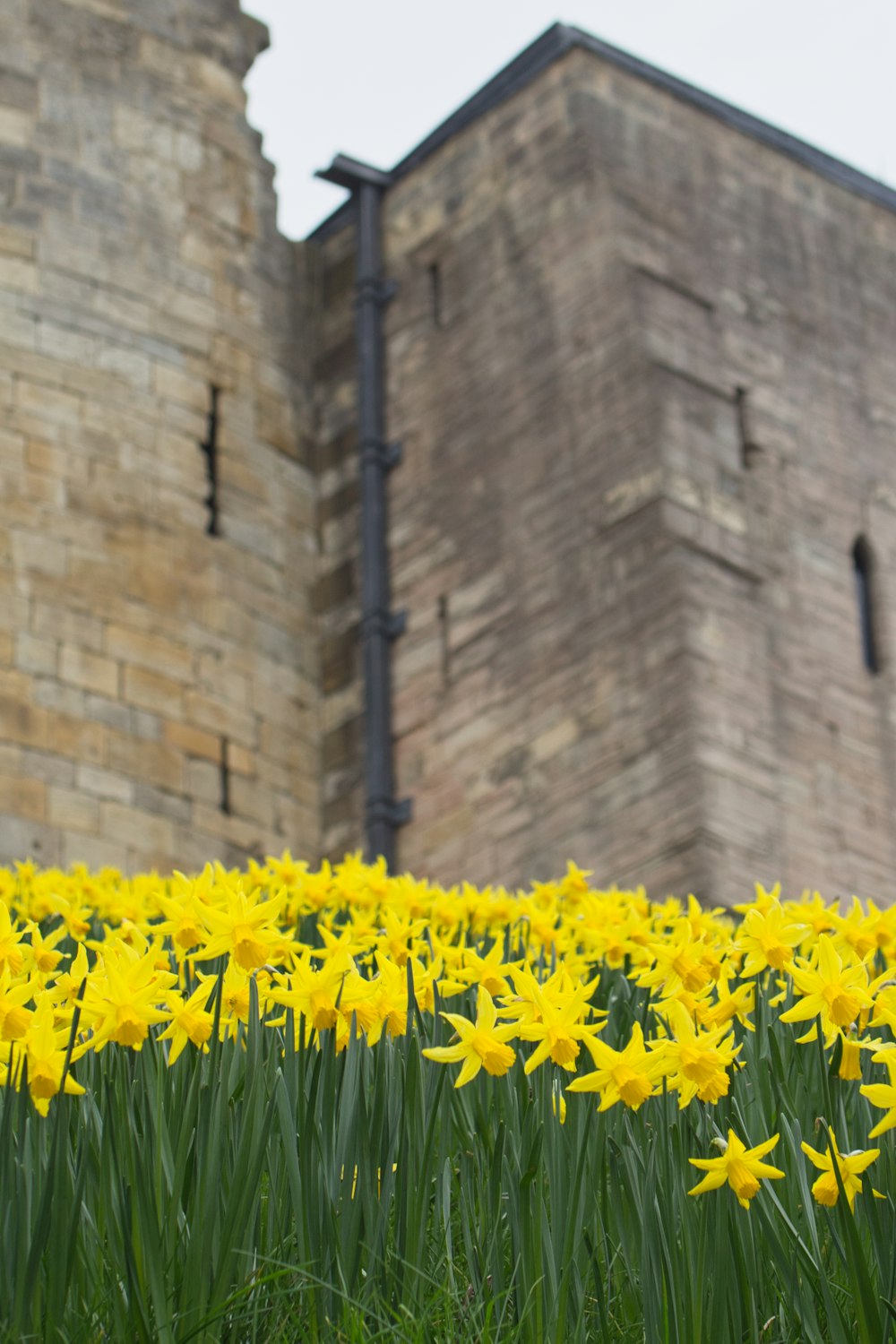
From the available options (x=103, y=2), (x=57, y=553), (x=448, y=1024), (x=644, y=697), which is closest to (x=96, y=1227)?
(x=448, y=1024)

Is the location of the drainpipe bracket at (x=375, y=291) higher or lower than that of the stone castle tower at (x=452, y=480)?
higher

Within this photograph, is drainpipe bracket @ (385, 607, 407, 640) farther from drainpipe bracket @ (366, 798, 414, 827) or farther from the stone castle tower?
drainpipe bracket @ (366, 798, 414, 827)

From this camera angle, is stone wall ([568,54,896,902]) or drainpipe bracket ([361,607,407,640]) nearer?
stone wall ([568,54,896,902])

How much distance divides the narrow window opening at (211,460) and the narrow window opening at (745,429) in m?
3.36

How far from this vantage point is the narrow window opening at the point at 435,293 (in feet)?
52.6

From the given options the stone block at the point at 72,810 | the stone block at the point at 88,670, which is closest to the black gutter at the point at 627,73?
the stone block at the point at 88,670

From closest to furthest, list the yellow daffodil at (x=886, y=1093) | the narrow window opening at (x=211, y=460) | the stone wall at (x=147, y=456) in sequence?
1. the yellow daffodil at (x=886, y=1093)
2. the stone wall at (x=147, y=456)
3. the narrow window opening at (x=211, y=460)

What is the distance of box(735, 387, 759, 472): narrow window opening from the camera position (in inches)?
581

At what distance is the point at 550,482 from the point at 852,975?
1062cm

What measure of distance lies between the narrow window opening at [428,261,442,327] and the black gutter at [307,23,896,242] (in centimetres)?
94

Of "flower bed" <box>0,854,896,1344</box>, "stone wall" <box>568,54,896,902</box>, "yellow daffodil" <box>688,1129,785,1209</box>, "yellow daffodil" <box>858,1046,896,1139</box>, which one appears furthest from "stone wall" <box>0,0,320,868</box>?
"yellow daffodil" <box>858,1046,896,1139</box>

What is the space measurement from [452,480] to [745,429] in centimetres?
190

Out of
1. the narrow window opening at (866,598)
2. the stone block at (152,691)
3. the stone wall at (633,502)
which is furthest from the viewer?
the narrow window opening at (866,598)

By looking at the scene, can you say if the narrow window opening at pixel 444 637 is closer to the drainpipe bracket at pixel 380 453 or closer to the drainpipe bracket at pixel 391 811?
the drainpipe bracket at pixel 391 811
